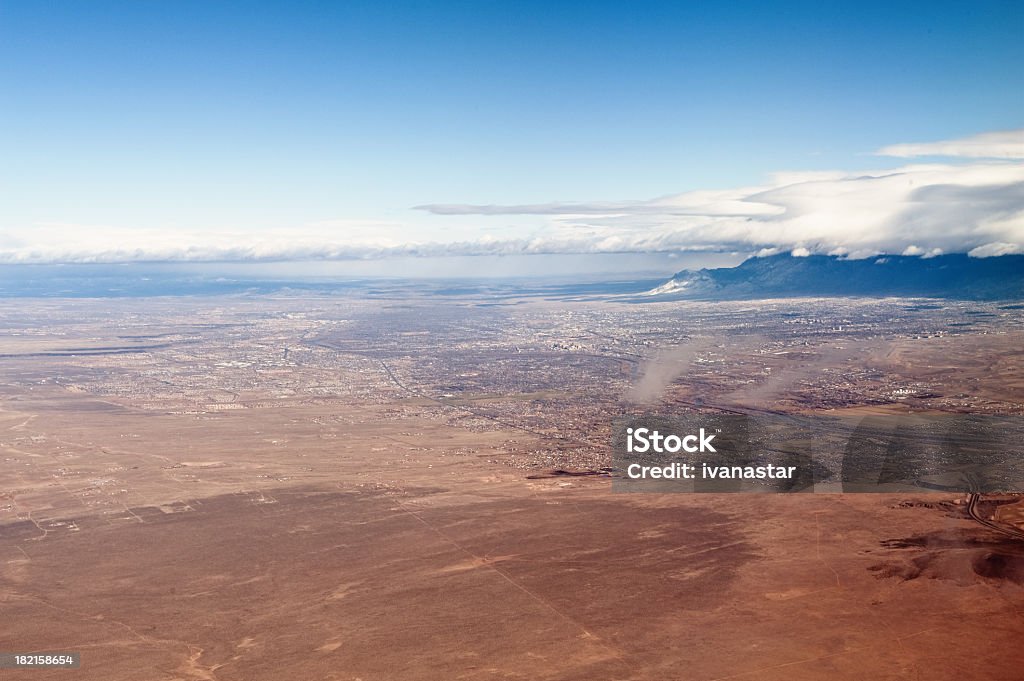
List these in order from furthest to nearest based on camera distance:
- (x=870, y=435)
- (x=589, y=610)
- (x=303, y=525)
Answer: (x=870, y=435) < (x=303, y=525) < (x=589, y=610)

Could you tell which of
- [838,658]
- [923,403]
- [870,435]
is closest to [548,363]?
[923,403]

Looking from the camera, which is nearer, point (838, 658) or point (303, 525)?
point (838, 658)

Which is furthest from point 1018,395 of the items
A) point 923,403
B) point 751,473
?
point 751,473

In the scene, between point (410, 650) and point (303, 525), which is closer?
point (410, 650)

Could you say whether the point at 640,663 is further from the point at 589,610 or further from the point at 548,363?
the point at 548,363

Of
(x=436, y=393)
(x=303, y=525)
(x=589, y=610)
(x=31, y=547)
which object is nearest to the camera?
(x=589, y=610)

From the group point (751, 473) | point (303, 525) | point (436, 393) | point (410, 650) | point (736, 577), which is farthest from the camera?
point (436, 393)

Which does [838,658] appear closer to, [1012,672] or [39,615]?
[1012,672]

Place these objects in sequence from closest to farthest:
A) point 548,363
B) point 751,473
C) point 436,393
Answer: point 751,473 < point 436,393 < point 548,363
